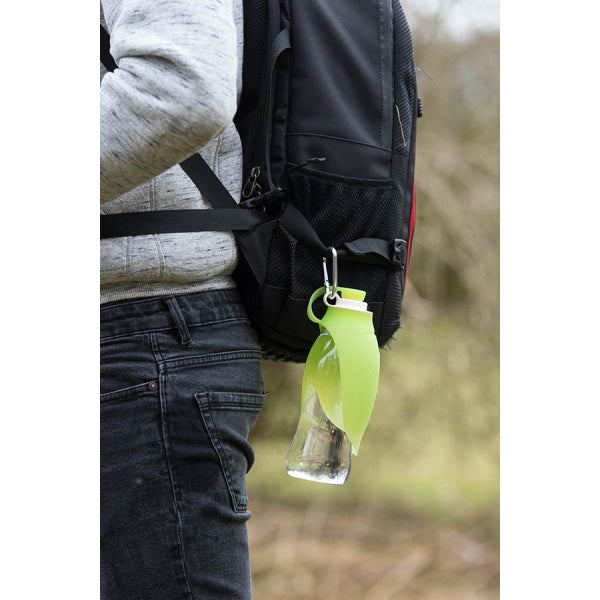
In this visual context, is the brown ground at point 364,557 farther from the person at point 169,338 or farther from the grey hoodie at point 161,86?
the grey hoodie at point 161,86

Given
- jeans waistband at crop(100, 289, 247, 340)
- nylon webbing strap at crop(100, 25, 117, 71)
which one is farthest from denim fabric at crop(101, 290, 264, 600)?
nylon webbing strap at crop(100, 25, 117, 71)

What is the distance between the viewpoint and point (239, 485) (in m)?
0.84

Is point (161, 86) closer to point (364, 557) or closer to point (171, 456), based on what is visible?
point (171, 456)

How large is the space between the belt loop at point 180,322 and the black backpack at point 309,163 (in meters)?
0.09

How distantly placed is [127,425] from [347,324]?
25cm

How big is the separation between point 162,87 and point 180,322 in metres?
0.24

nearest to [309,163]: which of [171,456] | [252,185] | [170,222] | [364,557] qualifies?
[252,185]

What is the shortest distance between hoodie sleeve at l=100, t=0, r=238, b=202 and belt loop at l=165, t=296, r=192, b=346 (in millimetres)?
153

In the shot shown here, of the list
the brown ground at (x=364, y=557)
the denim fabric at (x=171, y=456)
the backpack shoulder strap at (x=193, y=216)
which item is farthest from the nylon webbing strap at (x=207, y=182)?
the brown ground at (x=364, y=557)

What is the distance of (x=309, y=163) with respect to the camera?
90 cm

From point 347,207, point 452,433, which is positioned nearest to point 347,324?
point 347,207

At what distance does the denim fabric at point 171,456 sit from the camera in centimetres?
79
